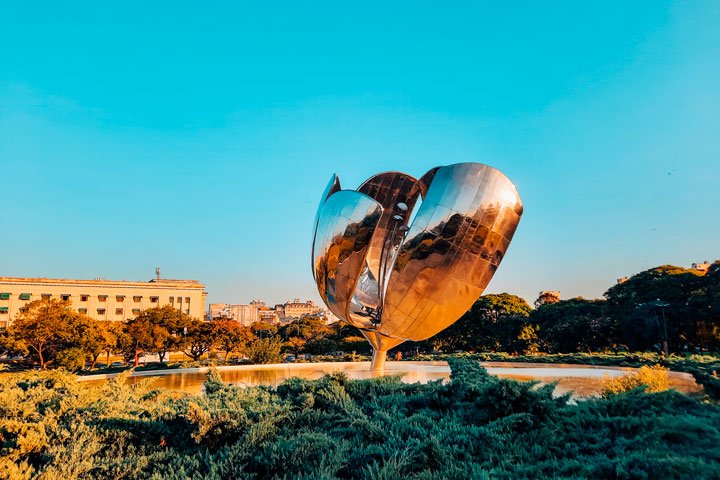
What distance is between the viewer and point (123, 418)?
6.13 m

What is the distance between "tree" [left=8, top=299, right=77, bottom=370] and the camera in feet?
86.6

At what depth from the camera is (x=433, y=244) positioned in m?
9.80

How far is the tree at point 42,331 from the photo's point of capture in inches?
1039

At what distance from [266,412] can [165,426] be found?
137 cm

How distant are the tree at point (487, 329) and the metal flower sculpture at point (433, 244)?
93.9ft

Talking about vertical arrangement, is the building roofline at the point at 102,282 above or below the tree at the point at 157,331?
above

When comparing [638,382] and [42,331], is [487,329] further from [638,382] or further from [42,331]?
[42,331]

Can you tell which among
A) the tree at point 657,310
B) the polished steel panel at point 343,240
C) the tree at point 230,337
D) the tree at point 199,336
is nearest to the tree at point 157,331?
the tree at point 199,336

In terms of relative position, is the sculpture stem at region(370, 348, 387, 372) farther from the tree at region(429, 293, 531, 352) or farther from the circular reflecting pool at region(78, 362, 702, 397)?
the tree at region(429, 293, 531, 352)

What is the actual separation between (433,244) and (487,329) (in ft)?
105

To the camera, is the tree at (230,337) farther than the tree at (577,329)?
No

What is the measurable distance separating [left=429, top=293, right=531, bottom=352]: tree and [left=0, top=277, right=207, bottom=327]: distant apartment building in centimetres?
5346

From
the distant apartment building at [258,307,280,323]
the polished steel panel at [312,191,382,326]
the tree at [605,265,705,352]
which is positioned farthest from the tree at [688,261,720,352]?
the distant apartment building at [258,307,280,323]

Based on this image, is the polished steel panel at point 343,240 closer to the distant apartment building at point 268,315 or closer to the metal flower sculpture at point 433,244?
the metal flower sculpture at point 433,244
